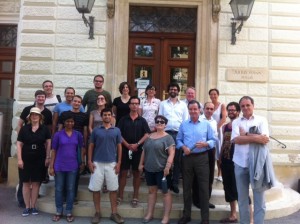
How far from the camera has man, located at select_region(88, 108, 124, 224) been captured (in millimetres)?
6281

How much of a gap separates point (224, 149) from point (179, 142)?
0.78 meters

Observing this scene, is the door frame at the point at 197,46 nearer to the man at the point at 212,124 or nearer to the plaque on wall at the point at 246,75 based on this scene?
the plaque on wall at the point at 246,75

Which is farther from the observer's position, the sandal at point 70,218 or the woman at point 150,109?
the woman at point 150,109

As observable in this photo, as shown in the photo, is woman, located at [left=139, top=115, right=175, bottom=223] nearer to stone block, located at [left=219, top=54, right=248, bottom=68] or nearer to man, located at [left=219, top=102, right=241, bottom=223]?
man, located at [left=219, top=102, right=241, bottom=223]

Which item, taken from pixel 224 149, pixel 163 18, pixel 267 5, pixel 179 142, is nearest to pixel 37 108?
pixel 179 142

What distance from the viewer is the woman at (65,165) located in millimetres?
6363

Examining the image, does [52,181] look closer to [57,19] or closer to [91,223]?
[91,223]

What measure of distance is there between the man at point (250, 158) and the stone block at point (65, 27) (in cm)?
534

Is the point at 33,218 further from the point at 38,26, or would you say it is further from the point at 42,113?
the point at 38,26

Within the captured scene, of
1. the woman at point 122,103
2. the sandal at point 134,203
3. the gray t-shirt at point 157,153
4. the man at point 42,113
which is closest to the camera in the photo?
the gray t-shirt at point 157,153

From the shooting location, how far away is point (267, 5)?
9.55 metres

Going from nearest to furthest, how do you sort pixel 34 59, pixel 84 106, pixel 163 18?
pixel 84 106, pixel 34 59, pixel 163 18

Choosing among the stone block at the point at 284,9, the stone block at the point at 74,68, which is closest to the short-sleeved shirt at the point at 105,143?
the stone block at the point at 74,68

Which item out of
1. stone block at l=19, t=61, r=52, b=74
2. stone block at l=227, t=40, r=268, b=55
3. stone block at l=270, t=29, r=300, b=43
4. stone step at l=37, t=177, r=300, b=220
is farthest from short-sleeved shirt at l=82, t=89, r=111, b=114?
stone block at l=270, t=29, r=300, b=43
